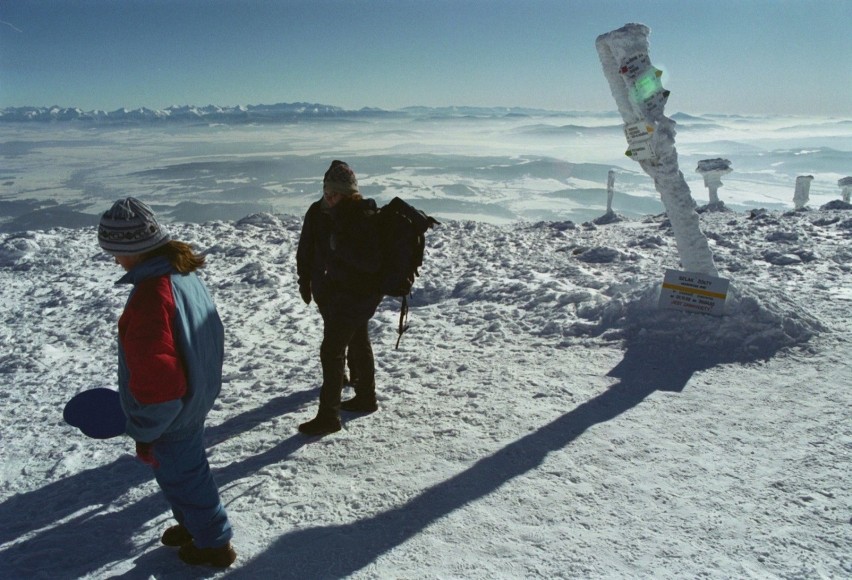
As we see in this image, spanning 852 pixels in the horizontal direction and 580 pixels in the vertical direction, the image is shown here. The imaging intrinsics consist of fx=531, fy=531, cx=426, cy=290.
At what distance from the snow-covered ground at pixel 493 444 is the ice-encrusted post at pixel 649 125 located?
70cm

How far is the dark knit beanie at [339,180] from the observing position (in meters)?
3.58

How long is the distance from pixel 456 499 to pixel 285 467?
1186mm

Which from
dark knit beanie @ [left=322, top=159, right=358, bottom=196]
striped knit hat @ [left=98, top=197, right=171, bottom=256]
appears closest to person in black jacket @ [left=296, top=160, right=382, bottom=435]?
dark knit beanie @ [left=322, top=159, right=358, bottom=196]

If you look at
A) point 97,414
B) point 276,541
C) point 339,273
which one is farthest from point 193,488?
point 339,273

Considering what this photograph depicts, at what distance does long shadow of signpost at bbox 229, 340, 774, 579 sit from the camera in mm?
2697

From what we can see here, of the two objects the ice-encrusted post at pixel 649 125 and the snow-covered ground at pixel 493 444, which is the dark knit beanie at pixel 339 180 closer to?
the snow-covered ground at pixel 493 444

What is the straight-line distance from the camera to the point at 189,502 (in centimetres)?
246

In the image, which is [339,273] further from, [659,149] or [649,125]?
[659,149]

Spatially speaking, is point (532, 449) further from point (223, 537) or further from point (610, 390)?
point (223, 537)

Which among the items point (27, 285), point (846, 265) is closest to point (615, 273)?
point (846, 265)

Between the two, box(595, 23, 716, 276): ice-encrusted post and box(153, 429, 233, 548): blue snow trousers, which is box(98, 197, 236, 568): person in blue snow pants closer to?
box(153, 429, 233, 548): blue snow trousers

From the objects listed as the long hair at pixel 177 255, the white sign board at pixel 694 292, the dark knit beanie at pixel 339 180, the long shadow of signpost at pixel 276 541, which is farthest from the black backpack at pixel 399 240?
the white sign board at pixel 694 292

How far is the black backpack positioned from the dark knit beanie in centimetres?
26

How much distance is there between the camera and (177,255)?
229cm
